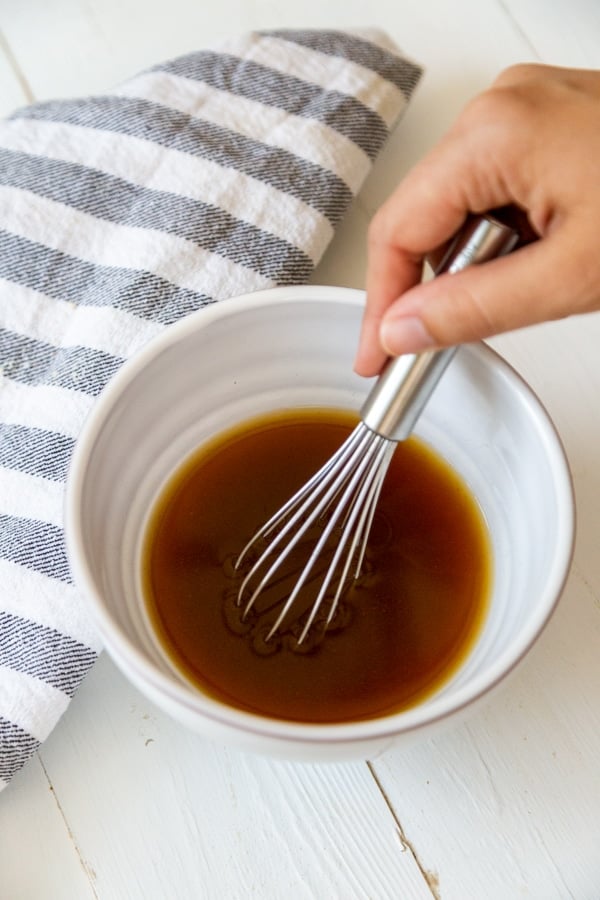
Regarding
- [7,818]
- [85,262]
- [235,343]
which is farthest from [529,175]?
[7,818]

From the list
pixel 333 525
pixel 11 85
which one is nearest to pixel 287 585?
pixel 333 525

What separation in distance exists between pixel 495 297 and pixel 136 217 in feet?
0.79

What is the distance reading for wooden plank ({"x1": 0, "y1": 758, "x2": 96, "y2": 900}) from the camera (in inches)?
16.2

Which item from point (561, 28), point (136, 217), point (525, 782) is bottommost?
point (525, 782)

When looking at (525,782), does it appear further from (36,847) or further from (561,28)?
(561,28)

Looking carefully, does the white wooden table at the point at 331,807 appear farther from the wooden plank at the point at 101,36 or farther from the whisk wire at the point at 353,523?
the wooden plank at the point at 101,36

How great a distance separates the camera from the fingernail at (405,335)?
13.7 inches

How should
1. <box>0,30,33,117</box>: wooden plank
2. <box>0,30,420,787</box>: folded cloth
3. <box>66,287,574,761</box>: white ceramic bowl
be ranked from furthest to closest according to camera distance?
<box>0,30,33,117</box>: wooden plank < <box>0,30,420,787</box>: folded cloth < <box>66,287,574,761</box>: white ceramic bowl

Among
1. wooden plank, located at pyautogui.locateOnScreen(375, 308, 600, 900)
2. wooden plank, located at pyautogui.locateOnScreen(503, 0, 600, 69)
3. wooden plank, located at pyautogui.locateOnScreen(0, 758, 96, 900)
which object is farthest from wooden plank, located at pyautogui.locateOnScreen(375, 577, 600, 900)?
wooden plank, located at pyautogui.locateOnScreen(503, 0, 600, 69)

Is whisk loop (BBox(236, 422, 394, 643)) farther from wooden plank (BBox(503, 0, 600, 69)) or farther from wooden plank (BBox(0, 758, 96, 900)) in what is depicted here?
wooden plank (BBox(503, 0, 600, 69))

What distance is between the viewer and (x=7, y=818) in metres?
0.42

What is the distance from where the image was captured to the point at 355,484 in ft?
1.41

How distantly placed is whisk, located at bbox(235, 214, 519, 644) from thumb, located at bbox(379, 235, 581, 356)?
0.01m

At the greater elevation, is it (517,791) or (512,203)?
(512,203)
